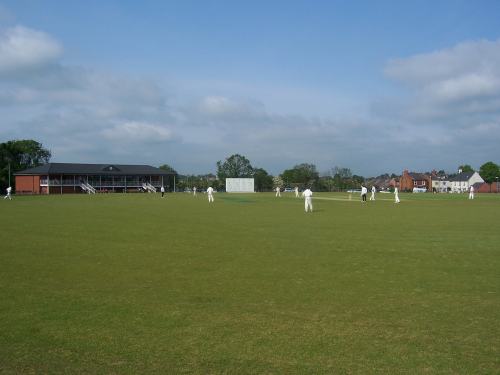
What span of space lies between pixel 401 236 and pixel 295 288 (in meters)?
9.02

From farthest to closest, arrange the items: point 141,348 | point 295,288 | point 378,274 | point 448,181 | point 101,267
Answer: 1. point 448,181
2. point 101,267
3. point 378,274
4. point 295,288
5. point 141,348

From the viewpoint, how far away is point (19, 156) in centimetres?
10656

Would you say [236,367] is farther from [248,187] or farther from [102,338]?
[248,187]

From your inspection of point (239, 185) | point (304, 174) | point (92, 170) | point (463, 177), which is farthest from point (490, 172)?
point (92, 170)

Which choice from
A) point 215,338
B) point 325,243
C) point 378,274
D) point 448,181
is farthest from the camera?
point 448,181

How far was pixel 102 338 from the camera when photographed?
5527 mm

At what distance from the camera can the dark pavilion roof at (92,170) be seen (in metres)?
90.2

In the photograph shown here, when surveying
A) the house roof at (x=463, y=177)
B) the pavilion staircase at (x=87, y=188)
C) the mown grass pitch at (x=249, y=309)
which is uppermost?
the house roof at (x=463, y=177)

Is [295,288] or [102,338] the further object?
[295,288]

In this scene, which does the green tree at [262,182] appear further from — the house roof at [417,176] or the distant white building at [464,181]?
the distant white building at [464,181]

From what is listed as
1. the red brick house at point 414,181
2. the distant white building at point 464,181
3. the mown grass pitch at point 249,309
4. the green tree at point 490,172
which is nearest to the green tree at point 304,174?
the red brick house at point 414,181

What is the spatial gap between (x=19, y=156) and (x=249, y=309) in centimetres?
11248

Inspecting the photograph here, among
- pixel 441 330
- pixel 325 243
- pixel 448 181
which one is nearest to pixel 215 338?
pixel 441 330

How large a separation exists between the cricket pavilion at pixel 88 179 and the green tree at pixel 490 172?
9889 centimetres
